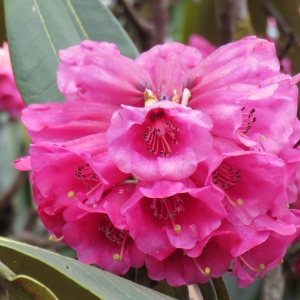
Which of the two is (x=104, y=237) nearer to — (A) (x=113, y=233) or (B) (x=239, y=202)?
(A) (x=113, y=233)

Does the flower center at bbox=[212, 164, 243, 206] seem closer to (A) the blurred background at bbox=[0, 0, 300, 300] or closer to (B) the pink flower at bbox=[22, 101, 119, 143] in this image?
(B) the pink flower at bbox=[22, 101, 119, 143]

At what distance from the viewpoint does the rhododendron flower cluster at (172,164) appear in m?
0.71

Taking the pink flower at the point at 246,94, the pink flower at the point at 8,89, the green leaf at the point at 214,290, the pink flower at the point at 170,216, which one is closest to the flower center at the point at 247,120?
the pink flower at the point at 246,94

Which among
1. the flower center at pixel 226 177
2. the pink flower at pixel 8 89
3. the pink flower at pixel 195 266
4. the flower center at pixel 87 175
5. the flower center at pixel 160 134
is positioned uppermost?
the flower center at pixel 160 134

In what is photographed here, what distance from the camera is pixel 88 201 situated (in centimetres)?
74

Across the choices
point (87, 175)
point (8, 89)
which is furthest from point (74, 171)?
point (8, 89)

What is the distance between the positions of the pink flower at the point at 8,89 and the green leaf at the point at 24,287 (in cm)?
139

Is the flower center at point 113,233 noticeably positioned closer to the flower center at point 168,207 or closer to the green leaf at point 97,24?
the flower center at point 168,207

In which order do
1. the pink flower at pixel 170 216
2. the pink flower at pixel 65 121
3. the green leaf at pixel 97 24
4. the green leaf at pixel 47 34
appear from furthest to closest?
the green leaf at pixel 97 24
the green leaf at pixel 47 34
the pink flower at pixel 65 121
the pink flower at pixel 170 216

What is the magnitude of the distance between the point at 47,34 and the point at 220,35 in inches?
21.3

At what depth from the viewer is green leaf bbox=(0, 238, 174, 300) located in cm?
60

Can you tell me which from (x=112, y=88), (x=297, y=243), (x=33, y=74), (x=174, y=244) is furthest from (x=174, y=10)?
(x=174, y=244)

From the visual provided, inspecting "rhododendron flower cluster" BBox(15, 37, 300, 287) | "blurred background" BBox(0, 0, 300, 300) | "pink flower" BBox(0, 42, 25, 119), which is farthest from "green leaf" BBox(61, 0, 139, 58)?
"pink flower" BBox(0, 42, 25, 119)

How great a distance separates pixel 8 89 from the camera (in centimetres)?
203
